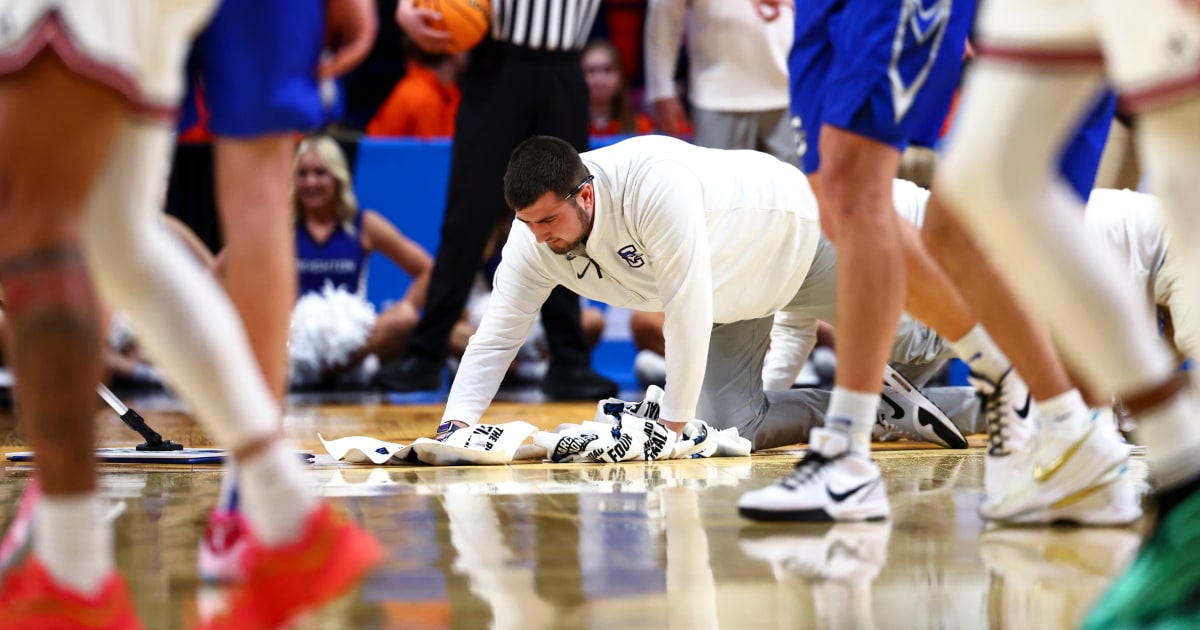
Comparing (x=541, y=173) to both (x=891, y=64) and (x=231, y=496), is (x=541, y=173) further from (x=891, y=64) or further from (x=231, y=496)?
(x=231, y=496)

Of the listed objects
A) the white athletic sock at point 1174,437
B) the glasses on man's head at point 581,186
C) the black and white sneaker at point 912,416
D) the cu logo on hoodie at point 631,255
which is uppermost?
the white athletic sock at point 1174,437

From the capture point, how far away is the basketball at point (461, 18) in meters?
4.86

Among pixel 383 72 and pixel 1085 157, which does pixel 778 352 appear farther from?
pixel 383 72

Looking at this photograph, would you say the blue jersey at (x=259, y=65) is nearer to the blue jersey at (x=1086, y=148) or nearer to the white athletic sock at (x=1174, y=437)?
the white athletic sock at (x=1174, y=437)

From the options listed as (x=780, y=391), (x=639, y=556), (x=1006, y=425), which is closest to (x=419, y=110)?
(x=780, y=391)

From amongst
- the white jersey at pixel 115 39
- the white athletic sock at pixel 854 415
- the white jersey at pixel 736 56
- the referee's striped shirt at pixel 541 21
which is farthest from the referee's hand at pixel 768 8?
the white jersey at pixel 115 39

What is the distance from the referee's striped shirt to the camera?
16.3 ft

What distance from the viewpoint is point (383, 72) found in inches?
370

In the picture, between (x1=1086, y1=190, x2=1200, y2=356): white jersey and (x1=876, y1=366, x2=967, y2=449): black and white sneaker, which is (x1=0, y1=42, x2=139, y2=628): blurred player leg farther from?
(x1=1086, y1=190, x2=1200, y2=356): white jersey

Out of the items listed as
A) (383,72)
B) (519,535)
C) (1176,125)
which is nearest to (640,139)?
(519,535)

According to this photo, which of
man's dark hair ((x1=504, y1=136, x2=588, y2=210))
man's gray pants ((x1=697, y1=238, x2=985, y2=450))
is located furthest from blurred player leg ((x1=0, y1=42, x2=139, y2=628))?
man's gray pants ((x1=697, y1=238, x2=985, y2=450))

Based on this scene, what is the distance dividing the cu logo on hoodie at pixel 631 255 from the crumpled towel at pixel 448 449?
1.75 feet

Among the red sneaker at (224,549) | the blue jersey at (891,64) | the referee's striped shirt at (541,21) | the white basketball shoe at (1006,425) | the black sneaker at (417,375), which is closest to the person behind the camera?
the red sneaker at (224,549)

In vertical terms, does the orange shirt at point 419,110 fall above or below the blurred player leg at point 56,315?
below
